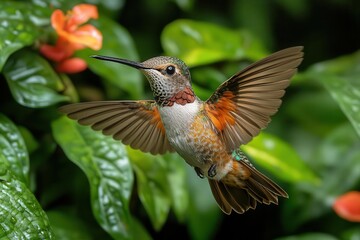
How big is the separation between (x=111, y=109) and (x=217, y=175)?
0.31 m

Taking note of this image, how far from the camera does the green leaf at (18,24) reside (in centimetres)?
187

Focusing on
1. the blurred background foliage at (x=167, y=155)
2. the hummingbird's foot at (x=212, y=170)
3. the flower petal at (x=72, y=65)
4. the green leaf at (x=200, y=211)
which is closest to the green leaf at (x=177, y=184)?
the blurred background foliage at (x=167, y=155)

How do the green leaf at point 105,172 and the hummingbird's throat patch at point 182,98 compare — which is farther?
the green leaf at point 105,172

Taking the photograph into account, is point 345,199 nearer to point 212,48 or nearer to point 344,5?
point 212,48

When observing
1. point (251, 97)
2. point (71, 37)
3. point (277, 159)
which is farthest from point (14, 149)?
point (277, 159)

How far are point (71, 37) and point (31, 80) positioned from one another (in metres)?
0.22

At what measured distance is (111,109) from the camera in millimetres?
1562

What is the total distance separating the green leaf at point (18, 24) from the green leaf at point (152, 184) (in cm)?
50

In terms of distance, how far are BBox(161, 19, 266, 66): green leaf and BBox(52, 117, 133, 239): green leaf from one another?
2.11ft

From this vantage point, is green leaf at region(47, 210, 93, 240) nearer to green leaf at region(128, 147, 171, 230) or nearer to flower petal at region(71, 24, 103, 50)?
green leaf at region(128, 147, 171, 230)

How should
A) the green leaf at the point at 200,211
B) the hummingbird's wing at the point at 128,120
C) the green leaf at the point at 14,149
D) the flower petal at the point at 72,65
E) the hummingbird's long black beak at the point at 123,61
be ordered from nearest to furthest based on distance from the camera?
the hummingbird's long black beak at the point at 123,61 < the hummingbird's wing at the point at 128,120 < the green leaf at the point at 14,149 < the flower petal at the point at 72,65 < the green leaf at the point at 200,211

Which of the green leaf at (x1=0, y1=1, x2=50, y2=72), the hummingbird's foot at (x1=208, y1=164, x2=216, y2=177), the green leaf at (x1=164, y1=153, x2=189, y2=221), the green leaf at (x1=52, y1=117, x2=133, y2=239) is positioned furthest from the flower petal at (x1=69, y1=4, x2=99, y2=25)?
the hummingbird's foot at (x1=208, y1=164, x2=216, y2=177)

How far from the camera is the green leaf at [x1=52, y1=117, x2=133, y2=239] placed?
A: 1871 millimetres

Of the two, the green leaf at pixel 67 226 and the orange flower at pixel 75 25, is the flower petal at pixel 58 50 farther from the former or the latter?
the green leaf at pixel 67 226
